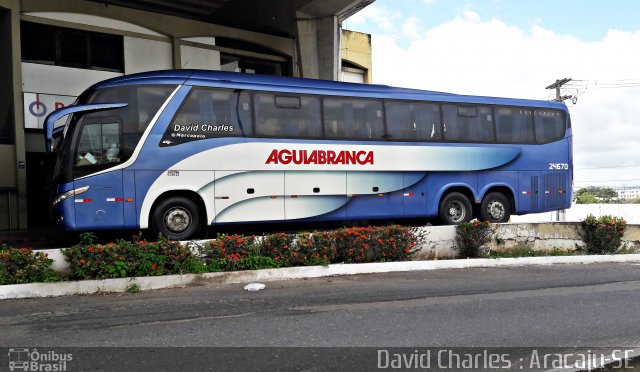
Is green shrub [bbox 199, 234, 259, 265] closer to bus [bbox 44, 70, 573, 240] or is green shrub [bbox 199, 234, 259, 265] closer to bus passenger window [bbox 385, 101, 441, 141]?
bus [bbox 44, 70, 573, 240]

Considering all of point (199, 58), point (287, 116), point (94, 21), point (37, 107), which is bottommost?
point (287, 116)

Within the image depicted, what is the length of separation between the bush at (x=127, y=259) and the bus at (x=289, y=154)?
6.82ft

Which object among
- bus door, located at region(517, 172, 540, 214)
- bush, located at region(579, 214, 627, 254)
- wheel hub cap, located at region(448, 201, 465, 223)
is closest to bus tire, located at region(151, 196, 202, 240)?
wheel hub cap, located at region(448, 201, 465, 223)

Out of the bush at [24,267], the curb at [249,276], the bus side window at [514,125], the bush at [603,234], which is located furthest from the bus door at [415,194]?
the bush at [24,267]

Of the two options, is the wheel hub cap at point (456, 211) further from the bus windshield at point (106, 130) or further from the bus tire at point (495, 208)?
the bus windshield at point (106, 130)

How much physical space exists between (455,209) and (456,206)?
108 millimetres

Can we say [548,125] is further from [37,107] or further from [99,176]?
[37,107]

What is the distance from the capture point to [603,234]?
13.5 metres

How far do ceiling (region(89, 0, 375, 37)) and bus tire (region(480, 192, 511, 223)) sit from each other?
10974mm

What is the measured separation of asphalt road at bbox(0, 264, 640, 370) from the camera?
198 inches

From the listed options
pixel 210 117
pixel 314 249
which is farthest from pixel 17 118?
pixel 314 249

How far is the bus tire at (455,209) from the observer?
46.1ft

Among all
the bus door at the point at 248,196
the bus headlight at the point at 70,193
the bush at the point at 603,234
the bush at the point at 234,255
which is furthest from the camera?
the bush at the point at 603,234

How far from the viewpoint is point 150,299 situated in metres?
7.48
